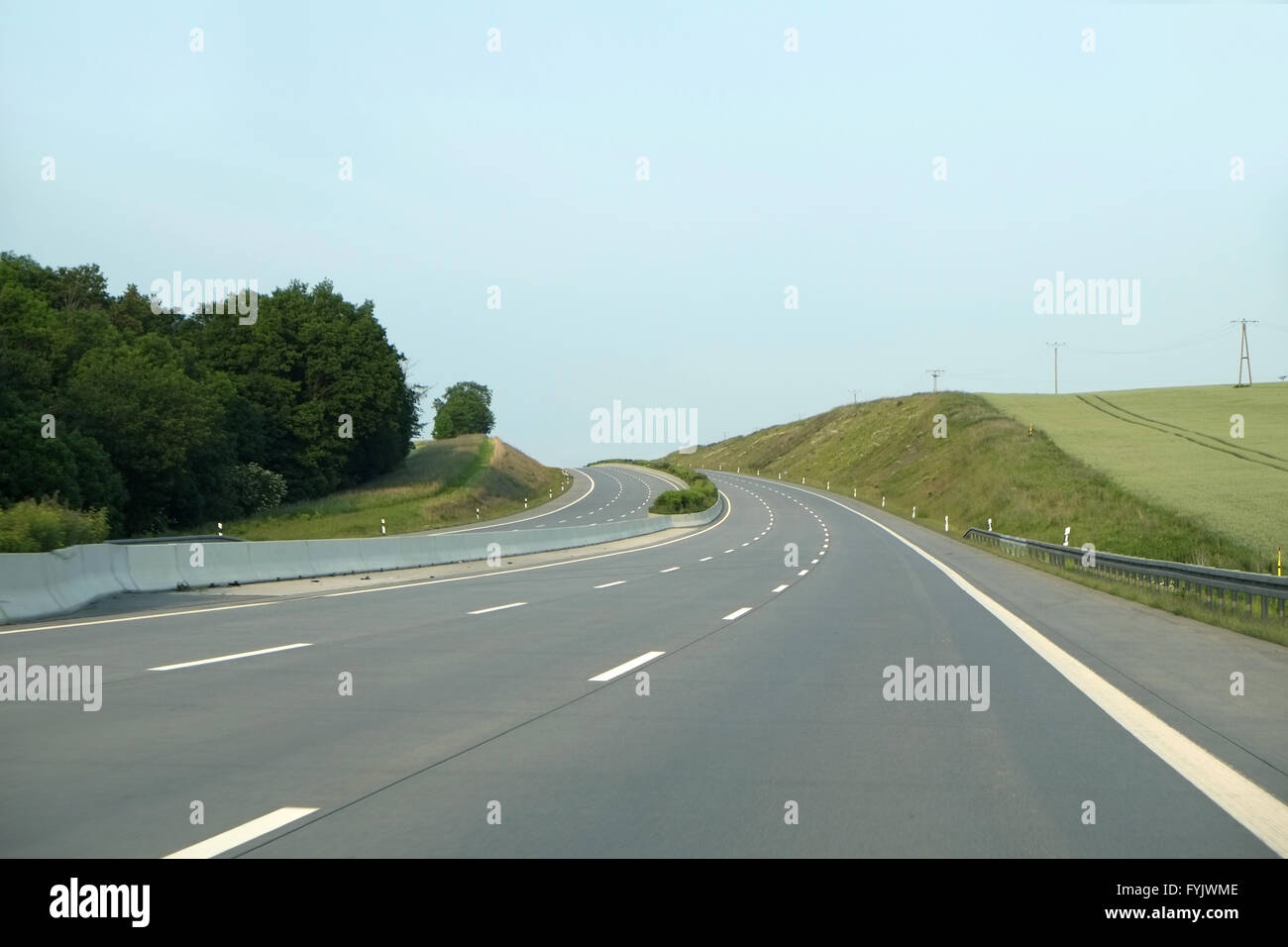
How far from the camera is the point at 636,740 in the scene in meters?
8.17

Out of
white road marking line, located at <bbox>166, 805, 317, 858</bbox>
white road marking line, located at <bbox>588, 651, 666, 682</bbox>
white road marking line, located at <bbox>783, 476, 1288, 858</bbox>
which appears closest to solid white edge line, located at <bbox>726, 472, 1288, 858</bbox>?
white road marking line, located at <bbox>783, 476, 1288, 858</bbox>

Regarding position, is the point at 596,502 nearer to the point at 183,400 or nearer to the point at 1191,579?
the point at 183,400

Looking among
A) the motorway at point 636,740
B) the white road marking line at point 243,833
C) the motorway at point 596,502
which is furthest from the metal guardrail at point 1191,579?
the motorway at point 596,502

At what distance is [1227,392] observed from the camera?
114062 millimetres

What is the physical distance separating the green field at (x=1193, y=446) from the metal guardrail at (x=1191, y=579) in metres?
8.33

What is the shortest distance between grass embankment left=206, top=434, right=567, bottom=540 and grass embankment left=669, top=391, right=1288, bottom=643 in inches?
1153

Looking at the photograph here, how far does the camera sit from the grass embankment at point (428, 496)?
6209 centimetres

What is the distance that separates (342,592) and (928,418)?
124m

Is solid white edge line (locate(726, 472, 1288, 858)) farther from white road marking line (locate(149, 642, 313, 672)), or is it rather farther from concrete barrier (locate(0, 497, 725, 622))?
concrete barrier (locate(0, 497, 725, 622))

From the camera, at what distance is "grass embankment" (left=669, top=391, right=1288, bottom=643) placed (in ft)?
126

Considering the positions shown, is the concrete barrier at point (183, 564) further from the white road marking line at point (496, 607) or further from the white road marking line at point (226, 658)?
the white road marking line at point (496, 607)

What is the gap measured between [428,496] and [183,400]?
898 inches

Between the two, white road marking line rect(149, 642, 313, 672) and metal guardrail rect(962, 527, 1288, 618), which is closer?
white road marking line rect(149, 642, 313, 672)
